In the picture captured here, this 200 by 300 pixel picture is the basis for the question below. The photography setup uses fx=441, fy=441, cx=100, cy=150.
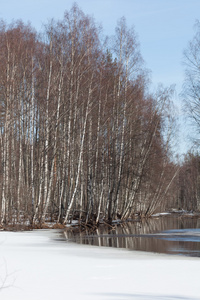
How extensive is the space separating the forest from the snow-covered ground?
24.8ft

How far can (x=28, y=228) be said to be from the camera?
58.3ft

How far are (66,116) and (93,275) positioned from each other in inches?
599

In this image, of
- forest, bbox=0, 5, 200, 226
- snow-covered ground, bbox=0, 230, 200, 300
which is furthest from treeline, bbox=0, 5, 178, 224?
snow-covered ground, bbox=0, 230, 200, 300

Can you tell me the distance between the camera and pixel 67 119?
75.0 feet

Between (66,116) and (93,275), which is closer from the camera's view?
(93,275)

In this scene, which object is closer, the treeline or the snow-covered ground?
the snow-covered ground

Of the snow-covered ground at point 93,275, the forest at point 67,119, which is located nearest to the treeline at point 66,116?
the forest at point 67,119

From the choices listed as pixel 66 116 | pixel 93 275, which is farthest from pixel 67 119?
pixel 93 275

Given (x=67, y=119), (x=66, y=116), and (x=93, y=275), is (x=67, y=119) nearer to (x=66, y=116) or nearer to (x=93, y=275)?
(x=66, y=116)

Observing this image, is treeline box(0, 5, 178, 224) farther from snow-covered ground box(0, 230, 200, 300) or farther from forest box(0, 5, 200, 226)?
snow-covered ground box(0, 230, 200, 300)

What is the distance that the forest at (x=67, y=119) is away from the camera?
1873 cm

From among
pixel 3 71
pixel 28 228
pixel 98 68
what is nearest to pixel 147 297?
pixel 28 228

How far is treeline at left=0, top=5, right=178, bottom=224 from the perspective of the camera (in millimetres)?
18703

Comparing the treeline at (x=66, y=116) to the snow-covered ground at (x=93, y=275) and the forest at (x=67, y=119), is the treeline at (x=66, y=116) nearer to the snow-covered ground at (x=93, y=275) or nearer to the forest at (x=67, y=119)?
the forest at (x=67, y=119)
